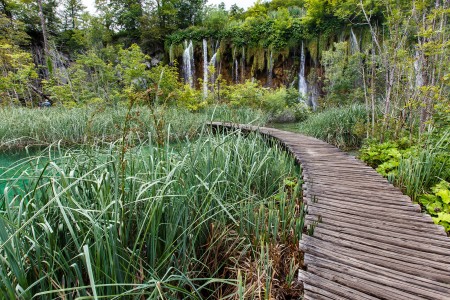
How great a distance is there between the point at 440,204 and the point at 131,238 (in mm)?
2269

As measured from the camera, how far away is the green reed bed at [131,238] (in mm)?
955

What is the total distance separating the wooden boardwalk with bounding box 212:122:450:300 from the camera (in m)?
1.10

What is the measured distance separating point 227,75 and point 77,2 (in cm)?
1370

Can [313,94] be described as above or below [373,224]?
above

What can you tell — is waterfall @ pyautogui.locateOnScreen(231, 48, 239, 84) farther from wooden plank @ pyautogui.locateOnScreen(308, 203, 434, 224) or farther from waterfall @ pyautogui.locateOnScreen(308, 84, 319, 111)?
wooden plank @ pyautogui.locateOnScreen(308, 203, 434, 224)

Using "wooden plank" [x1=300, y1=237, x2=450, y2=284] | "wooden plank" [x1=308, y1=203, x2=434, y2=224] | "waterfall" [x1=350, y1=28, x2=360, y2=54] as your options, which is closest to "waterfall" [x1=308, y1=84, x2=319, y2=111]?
"waterfall" [x1=350, y1=28, x2=360, y2=54]

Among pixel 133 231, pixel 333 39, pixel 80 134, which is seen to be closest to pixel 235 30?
pixel 333 39

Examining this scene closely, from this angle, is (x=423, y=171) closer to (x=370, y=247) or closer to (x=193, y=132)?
(x=370, y=247)

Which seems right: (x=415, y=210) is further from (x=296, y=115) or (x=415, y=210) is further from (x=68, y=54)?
(x=68, y=54)

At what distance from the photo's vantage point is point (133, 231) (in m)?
1.28

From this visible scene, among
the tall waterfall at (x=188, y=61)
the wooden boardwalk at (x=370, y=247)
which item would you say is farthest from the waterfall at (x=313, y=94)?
the wooden boardwalk at (x=370, y=247)

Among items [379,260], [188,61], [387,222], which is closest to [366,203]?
[387,222]

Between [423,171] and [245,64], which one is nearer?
[423,171]

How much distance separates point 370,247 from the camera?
4.55ft
